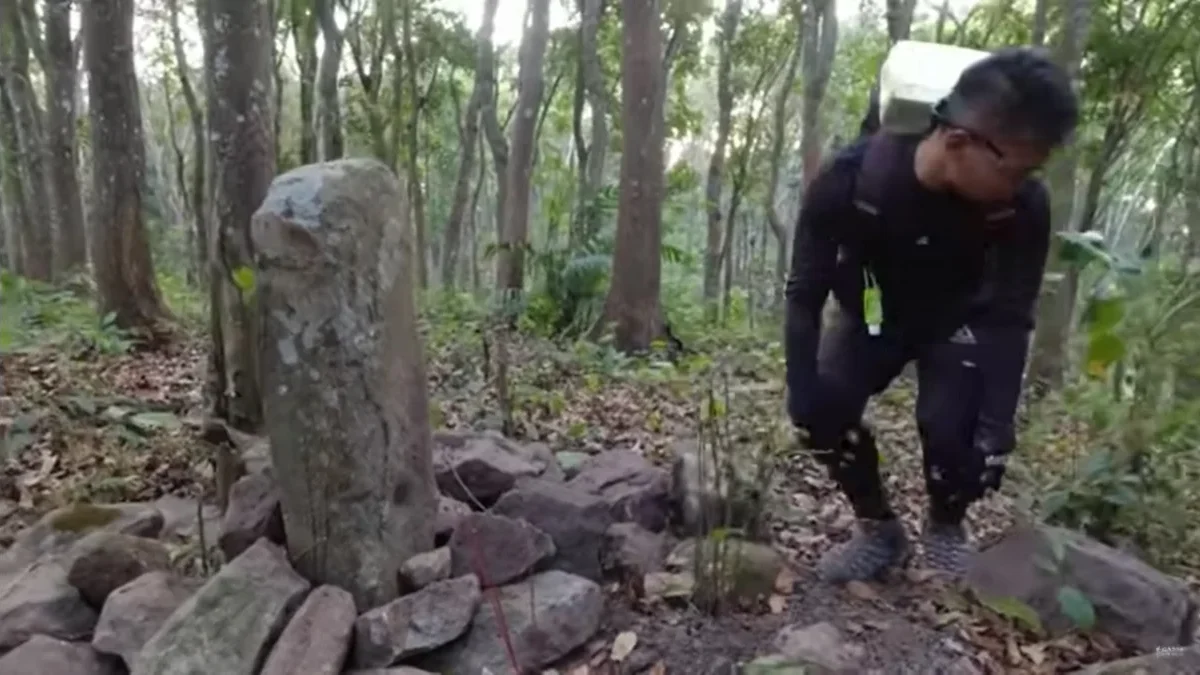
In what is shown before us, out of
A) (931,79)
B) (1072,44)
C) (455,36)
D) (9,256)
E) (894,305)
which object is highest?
(455,36)

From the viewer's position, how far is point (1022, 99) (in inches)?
92.7

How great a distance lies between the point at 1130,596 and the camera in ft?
9.08

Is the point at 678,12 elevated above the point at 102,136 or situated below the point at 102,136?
above

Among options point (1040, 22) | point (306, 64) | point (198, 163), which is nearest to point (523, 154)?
point (306, 64)

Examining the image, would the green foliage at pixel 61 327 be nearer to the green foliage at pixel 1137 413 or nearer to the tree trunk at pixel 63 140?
the tree trunk at pixel 63 140

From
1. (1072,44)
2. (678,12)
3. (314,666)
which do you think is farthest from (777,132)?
(314,666)

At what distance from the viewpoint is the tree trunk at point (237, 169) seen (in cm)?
386

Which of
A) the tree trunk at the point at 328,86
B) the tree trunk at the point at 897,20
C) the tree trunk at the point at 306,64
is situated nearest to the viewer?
the tree trunk at the point at 897,20

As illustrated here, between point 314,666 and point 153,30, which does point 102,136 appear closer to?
point 314,666

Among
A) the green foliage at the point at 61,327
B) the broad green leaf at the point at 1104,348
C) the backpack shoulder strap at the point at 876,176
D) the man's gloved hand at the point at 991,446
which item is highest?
the backpack shoulder strap at the point at 876,176

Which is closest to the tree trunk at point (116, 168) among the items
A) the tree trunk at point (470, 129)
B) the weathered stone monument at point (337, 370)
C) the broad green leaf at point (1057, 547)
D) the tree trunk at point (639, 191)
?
the tree trunk at point (639, 191)

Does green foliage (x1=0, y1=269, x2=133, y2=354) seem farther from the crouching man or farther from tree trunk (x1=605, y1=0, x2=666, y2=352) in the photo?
the crouching man

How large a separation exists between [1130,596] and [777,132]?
43.6ft

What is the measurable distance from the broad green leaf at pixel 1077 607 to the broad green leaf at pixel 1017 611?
78mm
